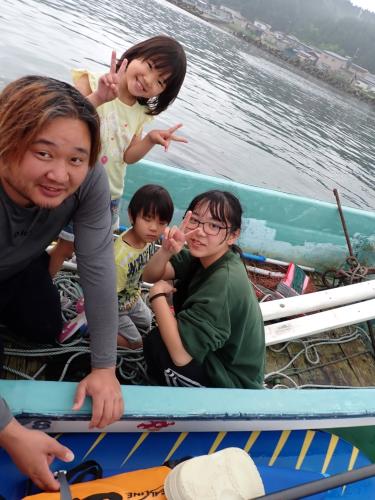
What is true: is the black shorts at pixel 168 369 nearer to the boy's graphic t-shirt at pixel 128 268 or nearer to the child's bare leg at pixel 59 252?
the boy's graphic t-shirt at pixel 128 268

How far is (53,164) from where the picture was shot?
1.23 meters

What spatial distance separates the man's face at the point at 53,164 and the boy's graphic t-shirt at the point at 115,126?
1299 millimetres

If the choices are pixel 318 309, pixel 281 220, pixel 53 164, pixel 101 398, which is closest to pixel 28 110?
pixel 53 164

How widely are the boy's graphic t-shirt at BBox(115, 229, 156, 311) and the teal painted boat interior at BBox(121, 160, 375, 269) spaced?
1555 millimetres

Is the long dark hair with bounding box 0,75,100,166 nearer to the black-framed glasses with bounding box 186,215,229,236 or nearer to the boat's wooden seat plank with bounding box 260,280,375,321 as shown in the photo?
the black-framed glasses with bounding box 186,215,229,236

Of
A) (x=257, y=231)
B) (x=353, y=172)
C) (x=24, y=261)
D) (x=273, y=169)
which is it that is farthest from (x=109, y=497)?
(x=353, y=172)

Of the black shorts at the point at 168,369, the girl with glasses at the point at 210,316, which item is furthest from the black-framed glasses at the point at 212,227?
the black shorts at the point at 168,369

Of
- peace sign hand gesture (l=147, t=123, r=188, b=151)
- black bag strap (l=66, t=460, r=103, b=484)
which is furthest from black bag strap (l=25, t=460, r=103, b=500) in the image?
peace sign hand gesture (l=147, t=123, r=188, b=151)

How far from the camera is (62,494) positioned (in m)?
1.30

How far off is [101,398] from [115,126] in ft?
5.72

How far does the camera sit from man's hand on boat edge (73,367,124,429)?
1.49 m

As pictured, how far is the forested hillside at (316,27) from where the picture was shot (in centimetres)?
7406

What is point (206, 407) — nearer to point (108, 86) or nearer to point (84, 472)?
point (84, 472)

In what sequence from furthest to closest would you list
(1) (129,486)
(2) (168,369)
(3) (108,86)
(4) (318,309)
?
(4) (318,309) < (3) (108,86) < (2) (168,369) < (1) (129,486)
